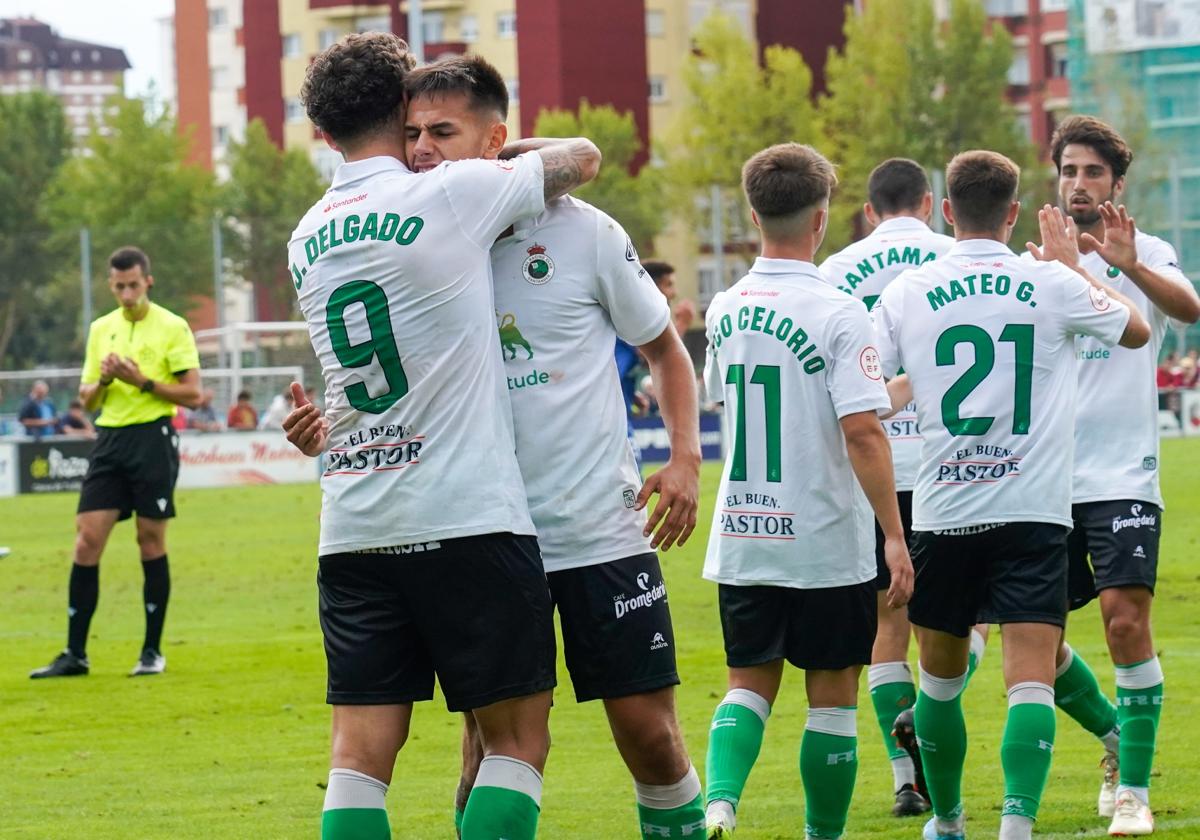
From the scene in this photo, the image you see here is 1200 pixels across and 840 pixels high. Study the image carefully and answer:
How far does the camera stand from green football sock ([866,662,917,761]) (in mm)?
7320

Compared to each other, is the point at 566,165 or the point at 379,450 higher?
the point at 566,165

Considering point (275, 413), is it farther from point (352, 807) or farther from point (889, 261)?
point (352, 807)

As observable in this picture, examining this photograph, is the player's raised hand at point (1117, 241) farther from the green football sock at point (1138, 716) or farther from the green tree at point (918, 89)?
the green tree at point (918, 89)

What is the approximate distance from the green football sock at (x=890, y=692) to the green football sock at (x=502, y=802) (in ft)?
8.85

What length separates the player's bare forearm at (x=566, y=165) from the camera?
5020mm

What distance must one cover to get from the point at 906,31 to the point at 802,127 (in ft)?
18.4

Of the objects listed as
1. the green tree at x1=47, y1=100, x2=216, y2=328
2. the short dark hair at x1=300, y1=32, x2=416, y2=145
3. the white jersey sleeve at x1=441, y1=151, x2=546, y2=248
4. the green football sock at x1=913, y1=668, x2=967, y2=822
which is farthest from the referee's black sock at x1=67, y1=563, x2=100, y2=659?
the green tree at x1=47, y1=100, x2=216, y2=328

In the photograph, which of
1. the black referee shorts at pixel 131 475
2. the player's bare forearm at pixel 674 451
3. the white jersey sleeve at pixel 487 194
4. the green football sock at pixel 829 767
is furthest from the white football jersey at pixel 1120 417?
the black referee shorts at pixel 131 475

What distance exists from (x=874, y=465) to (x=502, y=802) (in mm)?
1702

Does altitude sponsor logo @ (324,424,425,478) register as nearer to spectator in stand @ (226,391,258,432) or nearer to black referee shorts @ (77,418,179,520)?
black referee shorts @ (77,418,179,520)

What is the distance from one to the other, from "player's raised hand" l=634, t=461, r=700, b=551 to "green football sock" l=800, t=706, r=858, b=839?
1.15 m

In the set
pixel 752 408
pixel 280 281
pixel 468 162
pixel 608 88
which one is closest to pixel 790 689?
pixel 752 408

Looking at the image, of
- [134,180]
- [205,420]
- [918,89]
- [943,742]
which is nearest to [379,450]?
[943,742]

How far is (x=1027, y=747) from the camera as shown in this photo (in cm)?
597
